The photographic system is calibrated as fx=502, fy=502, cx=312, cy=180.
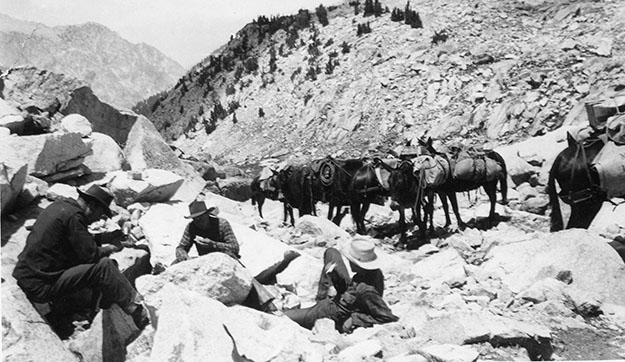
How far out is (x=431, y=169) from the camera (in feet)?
25.6

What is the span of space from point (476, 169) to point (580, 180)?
2.06 m

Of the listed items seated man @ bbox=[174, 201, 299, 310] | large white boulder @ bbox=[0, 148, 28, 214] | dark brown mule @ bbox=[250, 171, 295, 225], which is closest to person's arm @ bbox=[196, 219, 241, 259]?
seated man @ bbox=[174, 201, 299, 310]

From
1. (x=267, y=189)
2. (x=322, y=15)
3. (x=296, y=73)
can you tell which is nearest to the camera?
(x=267, y=189)

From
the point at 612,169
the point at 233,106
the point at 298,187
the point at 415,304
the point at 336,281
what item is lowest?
the point at 298,187

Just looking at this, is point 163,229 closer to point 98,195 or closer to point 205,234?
point 205,234

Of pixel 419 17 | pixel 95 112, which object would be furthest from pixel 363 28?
pixel 95 112

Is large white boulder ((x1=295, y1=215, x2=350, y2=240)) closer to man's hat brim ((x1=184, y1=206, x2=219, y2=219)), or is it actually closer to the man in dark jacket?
man's hat brim ((x1=184, y1=206, x2=219, y2=219))

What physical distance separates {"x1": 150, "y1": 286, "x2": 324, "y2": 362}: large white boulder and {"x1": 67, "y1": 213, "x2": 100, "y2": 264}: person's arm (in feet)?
1.97

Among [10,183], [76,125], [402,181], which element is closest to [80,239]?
[10,183]

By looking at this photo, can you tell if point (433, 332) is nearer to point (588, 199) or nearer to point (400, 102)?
point (588, 199)

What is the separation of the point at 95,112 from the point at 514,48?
1430cm

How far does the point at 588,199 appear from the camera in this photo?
20.5 ft

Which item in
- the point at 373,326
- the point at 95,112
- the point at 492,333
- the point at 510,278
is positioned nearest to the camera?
the point at 492,333

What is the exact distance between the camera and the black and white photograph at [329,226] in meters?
3.54
